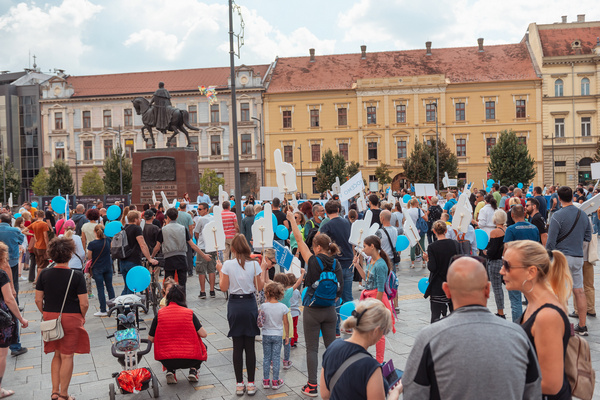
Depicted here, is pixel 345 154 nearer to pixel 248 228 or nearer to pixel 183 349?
pixel 248 228

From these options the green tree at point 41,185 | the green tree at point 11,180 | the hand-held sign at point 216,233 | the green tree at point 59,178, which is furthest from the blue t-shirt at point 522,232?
the green tree at point 11,180

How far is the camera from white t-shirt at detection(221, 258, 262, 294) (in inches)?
233

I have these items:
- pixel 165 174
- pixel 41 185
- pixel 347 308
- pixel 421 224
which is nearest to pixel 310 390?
pixel 347 308

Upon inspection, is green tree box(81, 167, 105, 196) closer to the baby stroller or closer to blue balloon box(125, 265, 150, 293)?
blue balloon box(125, 265, 150, 293)

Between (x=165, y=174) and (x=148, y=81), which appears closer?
(x=165, y=174)

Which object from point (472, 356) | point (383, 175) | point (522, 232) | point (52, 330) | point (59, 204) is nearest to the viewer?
point (472, 356)

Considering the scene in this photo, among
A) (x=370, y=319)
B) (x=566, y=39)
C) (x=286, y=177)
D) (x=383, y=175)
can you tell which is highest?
(x=566, y=39)

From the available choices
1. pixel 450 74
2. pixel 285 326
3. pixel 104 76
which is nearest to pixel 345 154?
pixel 450 74

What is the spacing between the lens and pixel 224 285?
585 centimetres

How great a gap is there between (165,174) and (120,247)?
13.5 meters

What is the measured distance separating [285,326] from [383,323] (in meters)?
3.66

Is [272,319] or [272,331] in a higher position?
[272,319]

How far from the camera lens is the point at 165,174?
75.0ft

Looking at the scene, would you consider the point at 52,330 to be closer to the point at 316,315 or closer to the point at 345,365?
the point at 316,315
